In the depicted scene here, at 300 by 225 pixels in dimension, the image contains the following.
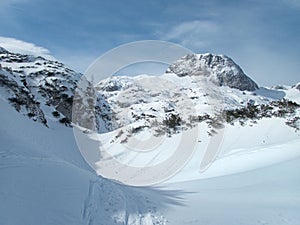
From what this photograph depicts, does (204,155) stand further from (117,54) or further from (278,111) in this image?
(117,54)

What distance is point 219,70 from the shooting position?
136625 mm

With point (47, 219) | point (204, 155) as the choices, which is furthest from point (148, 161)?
point (47, 219)

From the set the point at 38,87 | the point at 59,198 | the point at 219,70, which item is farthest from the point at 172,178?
the point at 219,70

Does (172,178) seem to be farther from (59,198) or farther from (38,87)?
(38,87)

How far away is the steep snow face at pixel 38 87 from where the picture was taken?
22328 millimetres

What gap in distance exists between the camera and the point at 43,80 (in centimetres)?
4731

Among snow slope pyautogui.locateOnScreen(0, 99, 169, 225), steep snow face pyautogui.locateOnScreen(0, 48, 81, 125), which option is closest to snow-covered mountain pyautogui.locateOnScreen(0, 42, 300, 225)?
snow slope pyautogui.locateOnScreen(0, 99, 169, 225)

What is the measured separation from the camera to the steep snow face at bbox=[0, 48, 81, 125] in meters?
22.3

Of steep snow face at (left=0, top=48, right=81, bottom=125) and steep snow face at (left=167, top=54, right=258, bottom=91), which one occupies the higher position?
steep snow face at (left=167, top=54, right=258, bottom=91)

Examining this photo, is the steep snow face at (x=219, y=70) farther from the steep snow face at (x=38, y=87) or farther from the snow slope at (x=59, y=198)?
the snow slope at (x=59, y=198)

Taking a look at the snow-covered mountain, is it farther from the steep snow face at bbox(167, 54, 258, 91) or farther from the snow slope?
the steep snow face at bbox(167, 54, 258, 91)

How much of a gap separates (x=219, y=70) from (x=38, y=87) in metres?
108

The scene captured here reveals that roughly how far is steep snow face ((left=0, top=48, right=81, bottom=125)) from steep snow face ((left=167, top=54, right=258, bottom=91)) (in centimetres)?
7254

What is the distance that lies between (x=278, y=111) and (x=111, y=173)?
10.1m
